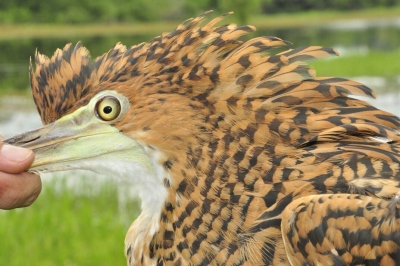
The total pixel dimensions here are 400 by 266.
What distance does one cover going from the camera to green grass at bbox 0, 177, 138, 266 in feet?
22.5

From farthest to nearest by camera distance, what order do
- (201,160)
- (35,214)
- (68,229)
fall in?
(35,214) < (68,229) < (201,160)

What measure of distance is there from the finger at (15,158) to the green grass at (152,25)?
48455mm

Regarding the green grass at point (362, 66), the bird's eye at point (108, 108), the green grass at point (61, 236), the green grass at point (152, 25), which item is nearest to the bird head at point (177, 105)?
the bird's eye at point (108, 108)

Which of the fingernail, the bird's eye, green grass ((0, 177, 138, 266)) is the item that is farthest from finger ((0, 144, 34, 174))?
green grass ((0, 177, 138, 266))

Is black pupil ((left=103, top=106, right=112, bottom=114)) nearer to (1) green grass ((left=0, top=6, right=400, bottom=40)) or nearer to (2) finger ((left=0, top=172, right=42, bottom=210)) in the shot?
(2) finger ((left=0, top=172, right=42, bottom=210))

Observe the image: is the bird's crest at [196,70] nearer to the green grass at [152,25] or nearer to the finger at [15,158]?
the finger at [15,158]

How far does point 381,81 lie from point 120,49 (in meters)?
23.9

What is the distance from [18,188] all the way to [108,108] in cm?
78

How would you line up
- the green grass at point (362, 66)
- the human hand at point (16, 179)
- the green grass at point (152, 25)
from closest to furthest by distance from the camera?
the human hand at point (16, 179), the green grass at point (362, 66), the green grass at point (152, 25)

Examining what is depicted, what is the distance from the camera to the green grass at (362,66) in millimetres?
27422

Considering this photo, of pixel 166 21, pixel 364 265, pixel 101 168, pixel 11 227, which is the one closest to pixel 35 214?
pixel 11 227

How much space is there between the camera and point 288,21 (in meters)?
76.3

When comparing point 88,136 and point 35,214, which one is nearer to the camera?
point 88,136

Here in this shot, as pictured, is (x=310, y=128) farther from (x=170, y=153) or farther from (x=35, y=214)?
(x=35, y=214)
